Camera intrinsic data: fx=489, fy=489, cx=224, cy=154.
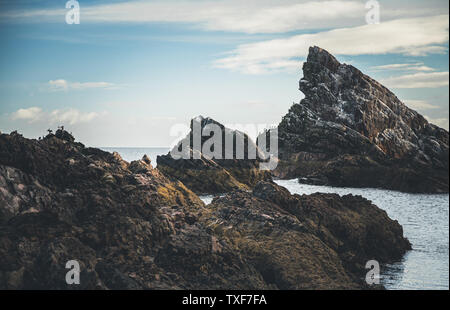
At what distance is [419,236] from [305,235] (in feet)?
43.9

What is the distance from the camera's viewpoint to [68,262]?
19344 mm

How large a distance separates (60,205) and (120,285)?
517 cm

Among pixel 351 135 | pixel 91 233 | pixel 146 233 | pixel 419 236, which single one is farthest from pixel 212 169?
pixel 351 135

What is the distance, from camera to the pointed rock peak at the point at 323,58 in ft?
262

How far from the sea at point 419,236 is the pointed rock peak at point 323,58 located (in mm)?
27251

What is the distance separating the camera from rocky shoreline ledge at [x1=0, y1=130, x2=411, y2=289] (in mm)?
19875

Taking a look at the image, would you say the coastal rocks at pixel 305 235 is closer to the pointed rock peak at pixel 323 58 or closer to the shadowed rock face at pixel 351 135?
the shadowed rock face at pixel 351 135

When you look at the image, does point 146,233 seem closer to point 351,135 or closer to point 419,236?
point 419,236

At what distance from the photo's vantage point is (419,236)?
34.1 m

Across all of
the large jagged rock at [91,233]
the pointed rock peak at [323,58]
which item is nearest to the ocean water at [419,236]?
the large jagged rock at [91,233]

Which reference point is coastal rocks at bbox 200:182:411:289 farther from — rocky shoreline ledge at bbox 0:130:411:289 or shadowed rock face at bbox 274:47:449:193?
shadowed rock face at bbox 274:47:449:193
